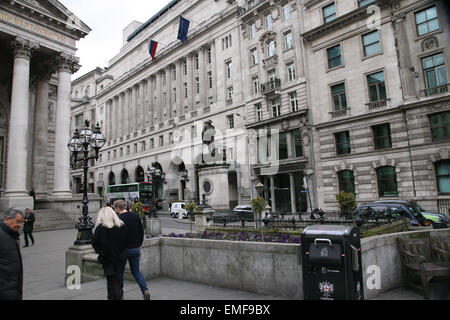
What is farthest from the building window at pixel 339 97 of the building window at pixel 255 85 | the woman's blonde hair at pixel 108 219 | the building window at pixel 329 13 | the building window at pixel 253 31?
the woman's blonde hair at pixel 108 219

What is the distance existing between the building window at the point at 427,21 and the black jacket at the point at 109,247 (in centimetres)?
2759

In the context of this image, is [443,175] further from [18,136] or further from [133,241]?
[18,136]

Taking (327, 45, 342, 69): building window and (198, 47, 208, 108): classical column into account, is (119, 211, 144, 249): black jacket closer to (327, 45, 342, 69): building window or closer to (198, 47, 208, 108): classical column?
(327, 45, 342, 69): building window

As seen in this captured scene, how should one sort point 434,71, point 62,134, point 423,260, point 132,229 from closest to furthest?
point 423,260 → point 132,229 → point 434,71 → point 62,134

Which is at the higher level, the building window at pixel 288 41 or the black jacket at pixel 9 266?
Result: the building window at pixel 288 41

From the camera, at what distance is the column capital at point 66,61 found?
25.8 m

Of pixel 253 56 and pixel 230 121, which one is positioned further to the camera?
pixel 230 121

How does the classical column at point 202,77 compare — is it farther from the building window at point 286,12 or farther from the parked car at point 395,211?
the parked car at point 395,211

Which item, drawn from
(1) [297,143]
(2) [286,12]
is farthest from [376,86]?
(2) [286,12]

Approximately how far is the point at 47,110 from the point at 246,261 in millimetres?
29570

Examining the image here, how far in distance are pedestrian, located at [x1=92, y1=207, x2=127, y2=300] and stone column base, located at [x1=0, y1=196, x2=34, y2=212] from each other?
65.4 ft

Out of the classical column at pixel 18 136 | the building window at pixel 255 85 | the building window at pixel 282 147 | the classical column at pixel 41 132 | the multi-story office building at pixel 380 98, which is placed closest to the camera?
the classical column at pixel 18 136

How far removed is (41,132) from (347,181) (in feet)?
96.6

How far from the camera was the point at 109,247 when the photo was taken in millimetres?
5293
